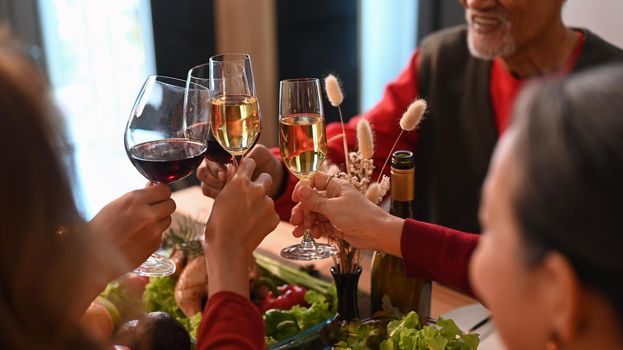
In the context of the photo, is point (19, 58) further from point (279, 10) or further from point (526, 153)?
point (279, 10)

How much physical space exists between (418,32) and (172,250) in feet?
6.84

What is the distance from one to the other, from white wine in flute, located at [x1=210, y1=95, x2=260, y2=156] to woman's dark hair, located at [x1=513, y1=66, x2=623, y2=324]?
1.93 feet

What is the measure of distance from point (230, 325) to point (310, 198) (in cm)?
32

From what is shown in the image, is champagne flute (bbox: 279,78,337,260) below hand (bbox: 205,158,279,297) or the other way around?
the other way around

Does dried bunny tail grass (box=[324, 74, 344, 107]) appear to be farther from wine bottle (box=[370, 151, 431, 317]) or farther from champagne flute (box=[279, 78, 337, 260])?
wine bottle (box=[370, 151, 431, 317])

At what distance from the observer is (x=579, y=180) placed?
577mm

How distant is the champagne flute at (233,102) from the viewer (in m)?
1.11

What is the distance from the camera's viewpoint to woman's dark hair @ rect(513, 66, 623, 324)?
58cm

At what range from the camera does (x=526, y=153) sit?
0.62 m

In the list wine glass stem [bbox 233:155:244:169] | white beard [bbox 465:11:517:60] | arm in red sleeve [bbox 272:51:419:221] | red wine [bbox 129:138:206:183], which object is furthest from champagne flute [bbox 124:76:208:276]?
white beard [bbox 465:11:517:60]

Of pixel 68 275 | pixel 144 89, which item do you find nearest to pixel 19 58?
pixel 68 275

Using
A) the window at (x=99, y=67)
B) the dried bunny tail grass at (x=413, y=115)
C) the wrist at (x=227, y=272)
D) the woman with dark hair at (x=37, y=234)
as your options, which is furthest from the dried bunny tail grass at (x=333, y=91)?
the window at (x=99, y=67)

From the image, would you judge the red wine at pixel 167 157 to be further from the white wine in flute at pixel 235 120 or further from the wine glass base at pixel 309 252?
Result: the wine glass base at pixel 309 252

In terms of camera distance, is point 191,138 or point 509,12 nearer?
point 191,138
